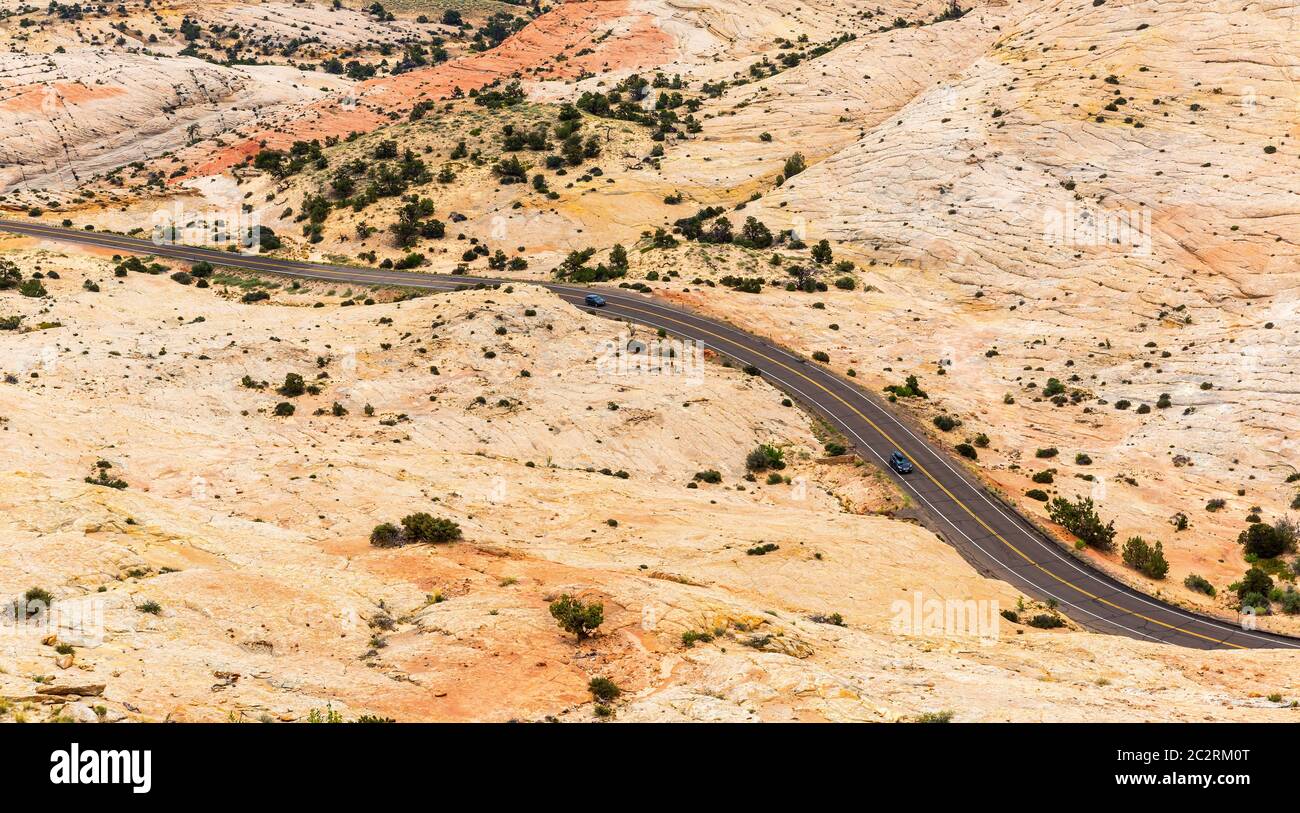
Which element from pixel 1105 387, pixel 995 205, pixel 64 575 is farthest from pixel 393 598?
pixel 995 205

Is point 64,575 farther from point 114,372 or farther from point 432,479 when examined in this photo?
point 114,372

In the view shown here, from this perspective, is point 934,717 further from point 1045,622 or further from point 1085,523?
point 1085,523

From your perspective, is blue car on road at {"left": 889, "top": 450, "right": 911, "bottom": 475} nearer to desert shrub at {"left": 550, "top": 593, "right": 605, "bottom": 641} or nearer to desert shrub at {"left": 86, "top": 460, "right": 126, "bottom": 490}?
desert shrub at {"left": 550, "top": 593, "right": 605, "bottom": 641}

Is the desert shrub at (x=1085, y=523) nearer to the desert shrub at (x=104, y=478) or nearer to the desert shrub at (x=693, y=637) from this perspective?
the desert shrub at (x=693, y=637)

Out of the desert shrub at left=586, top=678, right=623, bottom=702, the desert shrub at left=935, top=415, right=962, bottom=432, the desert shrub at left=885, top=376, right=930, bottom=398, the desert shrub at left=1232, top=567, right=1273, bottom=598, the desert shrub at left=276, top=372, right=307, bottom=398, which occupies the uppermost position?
the desert shrub at left=885, top=376, right=930, bottom=398

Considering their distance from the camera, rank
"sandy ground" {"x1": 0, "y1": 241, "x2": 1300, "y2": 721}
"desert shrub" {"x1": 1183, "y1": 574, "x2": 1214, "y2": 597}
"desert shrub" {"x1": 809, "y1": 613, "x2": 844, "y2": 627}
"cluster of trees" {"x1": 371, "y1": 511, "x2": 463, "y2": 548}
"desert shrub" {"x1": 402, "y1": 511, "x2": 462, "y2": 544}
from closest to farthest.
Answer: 1. "sandy ground" {"x1": 0, "y1": 241, "x2": 1300, "y2": 721}
2. "desert shrub" {"x1": 809, "y1": 613, "x2": 844, "y2": 627}
3. "cluster of trees" {"x1": 371, "y1": 511, "x2": 463, "y2": 548}
4. "desert shrub" {"x1": 402, "y1": 511, "x2": 462, "y2": 544}
5. "desert shrub" {"x1": 1183, "y1": 574, "x2": 1214, "y2": 597}

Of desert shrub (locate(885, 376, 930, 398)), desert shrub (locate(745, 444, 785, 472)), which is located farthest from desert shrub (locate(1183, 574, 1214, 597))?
desert shrub (locate(885, 376, 930, 398))

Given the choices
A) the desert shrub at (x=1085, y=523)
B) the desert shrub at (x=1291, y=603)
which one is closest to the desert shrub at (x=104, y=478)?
the desert shrub at (x=1085, y=523)

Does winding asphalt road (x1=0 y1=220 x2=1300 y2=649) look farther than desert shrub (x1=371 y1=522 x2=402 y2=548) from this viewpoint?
Yes
